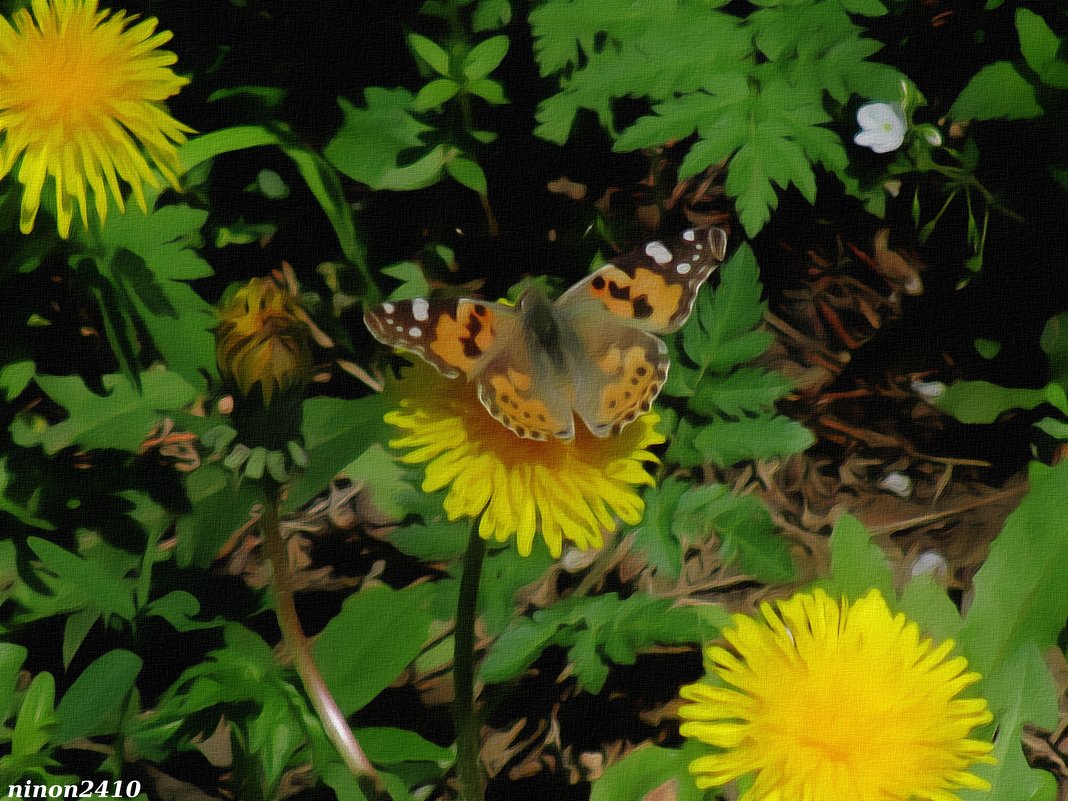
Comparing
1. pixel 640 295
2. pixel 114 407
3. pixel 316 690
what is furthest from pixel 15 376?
pixel 640 295

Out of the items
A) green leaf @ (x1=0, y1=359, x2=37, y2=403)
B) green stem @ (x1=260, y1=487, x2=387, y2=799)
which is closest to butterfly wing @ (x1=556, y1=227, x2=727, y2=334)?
green stem @ (x1=260, y1=487, x2=387, y2=799)

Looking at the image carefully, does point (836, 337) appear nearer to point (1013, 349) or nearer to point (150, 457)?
point (1013, 349)

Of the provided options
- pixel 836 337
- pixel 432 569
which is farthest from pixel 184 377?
pixel 836 337

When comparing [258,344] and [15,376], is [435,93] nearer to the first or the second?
[258,344]

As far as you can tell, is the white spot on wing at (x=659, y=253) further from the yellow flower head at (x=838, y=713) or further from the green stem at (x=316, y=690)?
the green stem at (x=316, y=690)

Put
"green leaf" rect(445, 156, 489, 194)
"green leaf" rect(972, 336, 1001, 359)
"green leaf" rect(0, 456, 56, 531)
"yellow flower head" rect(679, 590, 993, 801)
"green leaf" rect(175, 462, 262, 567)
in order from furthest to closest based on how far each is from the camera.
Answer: "green leaf" rect(972, 336, 1001, 359) < "green leaf" rect(445, 156, 489, 194) < "green leaf" rect(0, 456, 56, 531) < "green leaf" rect(175, 462, 262, 567) < "yellow flower head" rect(679, 590, 993, 801)

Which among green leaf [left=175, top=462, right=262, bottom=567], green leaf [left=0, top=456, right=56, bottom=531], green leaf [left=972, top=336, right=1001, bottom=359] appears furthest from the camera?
green leaf [left=972, top=336, right=1001, bottom=359]

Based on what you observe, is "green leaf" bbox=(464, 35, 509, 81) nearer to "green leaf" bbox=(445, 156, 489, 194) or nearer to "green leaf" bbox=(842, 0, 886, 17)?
"green leaf" bbox=(445, 156, 489, 194)
